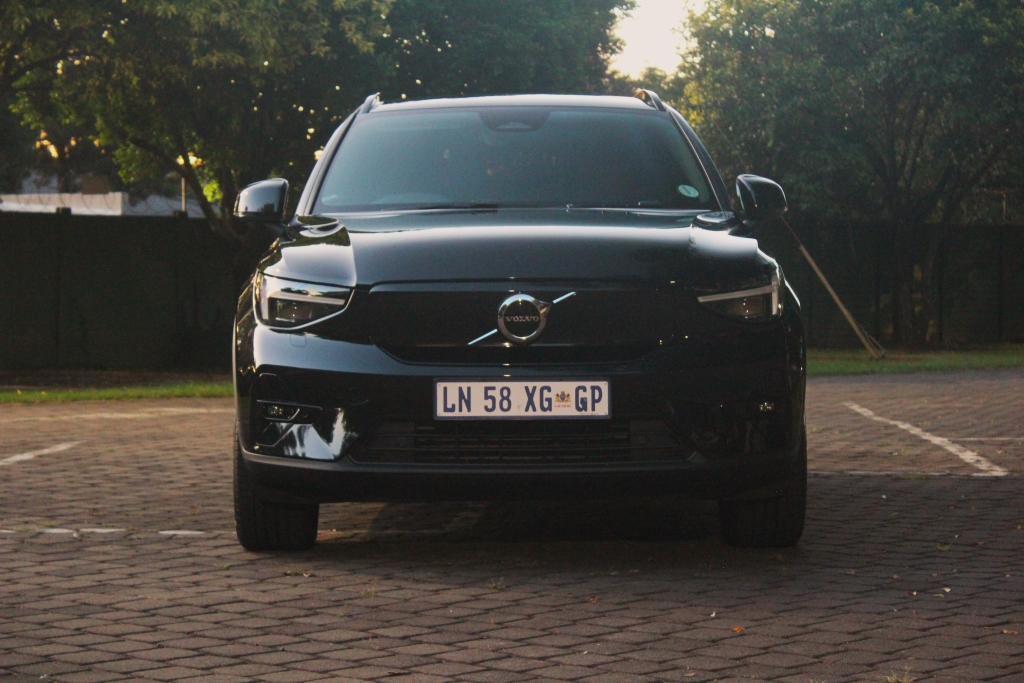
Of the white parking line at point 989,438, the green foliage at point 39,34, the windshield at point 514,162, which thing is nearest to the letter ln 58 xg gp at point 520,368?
the windshield at point 514,162

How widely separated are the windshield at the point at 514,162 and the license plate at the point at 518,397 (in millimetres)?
1239

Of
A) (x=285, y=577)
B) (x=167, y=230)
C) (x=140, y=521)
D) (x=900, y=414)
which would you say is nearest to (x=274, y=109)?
(x=167, y=230)

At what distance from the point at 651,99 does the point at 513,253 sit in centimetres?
225

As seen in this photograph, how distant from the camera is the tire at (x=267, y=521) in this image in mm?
5719

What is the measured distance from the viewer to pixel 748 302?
17.4 feet

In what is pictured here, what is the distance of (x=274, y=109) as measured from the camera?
23.2m

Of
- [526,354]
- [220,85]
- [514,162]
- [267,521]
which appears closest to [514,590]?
[526,354]

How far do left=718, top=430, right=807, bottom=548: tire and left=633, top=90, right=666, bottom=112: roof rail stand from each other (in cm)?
205

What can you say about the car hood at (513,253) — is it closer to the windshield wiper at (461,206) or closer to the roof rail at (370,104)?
the windshield wiper at (461,206)

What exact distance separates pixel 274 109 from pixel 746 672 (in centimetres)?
2009

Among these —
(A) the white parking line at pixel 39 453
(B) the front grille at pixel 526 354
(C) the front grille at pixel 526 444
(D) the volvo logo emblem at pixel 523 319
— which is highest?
(D) the volvo logo emblem at pixel 523 319

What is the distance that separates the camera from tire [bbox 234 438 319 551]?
5719mm

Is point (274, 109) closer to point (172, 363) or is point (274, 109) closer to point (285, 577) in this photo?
point (172, 363)

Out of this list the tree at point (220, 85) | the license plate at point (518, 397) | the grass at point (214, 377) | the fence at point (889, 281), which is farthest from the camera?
the fence at point (889, 281)
